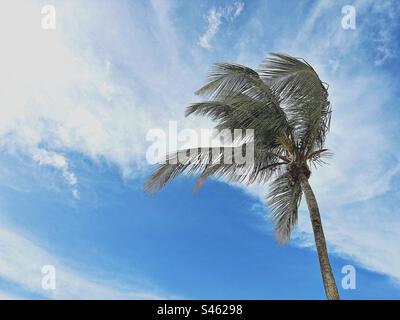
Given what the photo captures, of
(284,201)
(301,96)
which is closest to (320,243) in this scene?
(284,201)

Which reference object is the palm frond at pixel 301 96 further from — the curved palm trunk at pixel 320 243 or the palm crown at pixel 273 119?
the curved palm trunk at pixel 320 243

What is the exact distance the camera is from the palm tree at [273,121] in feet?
36.4

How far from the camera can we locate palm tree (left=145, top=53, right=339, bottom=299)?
36.4 feet

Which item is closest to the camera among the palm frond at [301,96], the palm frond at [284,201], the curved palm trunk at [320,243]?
the curved palm trunk at [320,243]

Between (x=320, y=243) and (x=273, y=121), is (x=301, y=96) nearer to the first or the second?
(x=273, y=121)

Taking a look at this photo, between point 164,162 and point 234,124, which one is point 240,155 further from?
point 164,162

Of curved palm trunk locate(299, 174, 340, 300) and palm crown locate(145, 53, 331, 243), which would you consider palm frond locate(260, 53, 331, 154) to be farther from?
curved palm trunk locate(299, 174, 340, 300)

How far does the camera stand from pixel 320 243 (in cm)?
974

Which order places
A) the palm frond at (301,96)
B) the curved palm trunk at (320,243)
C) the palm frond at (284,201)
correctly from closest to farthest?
the curved palm trunk at (320,243)
the palm frond at (301,96)
the palm frond at (284,201)

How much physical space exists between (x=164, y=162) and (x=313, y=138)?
4.37 metres

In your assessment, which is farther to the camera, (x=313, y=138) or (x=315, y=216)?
(x=313, y=138)
